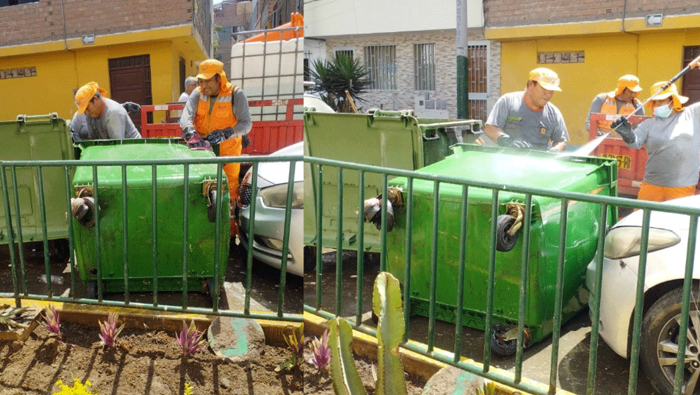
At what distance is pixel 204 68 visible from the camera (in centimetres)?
209

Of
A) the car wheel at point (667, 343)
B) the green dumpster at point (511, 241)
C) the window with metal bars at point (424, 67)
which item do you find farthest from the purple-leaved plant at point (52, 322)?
the car wheel at point (667, 343)

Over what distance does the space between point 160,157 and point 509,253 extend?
3.58 ft

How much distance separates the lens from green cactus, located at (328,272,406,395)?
1.96 meters

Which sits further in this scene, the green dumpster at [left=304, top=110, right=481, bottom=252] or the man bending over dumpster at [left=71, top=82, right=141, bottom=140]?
the green dumpster at [left=304, top=110, right=481, bottom=252]

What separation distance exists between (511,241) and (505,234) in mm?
30

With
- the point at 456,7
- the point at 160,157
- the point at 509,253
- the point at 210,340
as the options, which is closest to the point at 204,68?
the point at 160,157

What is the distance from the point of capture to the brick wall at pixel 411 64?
2074 mm

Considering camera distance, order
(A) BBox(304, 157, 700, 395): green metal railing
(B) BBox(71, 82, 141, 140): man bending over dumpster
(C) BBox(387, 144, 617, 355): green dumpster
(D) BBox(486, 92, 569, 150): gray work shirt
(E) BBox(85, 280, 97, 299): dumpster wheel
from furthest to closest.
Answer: (E) BBox(85, 280, 97, 299): dumpster wheel → (D) BBox(486, 92, 569, 150): gray work shirt → (C) BBox(387, 144, 617, 355): green dumpster → (B) BBox(71, 82, 141, 140): man bending over dumpster → (A) BBox(304, 157, 700, 395): green metal railing

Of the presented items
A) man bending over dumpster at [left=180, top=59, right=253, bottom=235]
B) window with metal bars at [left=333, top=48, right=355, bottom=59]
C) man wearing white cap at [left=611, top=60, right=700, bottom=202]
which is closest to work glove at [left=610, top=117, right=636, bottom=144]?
man wearing white cap at [left=611, top=60, right=700, bottom=202]

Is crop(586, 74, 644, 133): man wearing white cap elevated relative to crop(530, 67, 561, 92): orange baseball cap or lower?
lower

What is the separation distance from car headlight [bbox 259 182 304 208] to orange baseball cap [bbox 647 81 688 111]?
39.9 inches

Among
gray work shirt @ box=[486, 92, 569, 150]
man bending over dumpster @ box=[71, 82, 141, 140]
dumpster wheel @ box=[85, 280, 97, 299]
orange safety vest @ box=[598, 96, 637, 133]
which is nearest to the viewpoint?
man bending over dumpster @ box=[71, 82, 141, 140]

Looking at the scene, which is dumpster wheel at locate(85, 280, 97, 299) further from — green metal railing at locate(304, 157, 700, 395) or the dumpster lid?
the dumpster lid

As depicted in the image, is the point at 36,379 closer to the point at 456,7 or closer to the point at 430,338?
the point at 430,338
